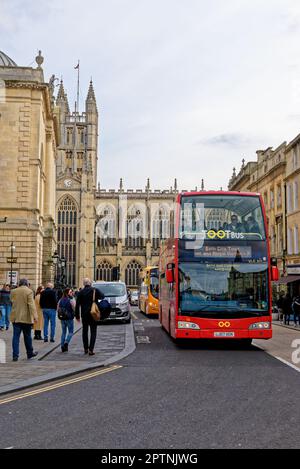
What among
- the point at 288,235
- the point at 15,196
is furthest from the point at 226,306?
the point at 288,235

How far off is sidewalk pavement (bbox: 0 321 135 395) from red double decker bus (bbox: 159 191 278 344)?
1880mm

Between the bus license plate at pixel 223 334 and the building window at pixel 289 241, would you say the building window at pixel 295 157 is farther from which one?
the bus license plate at pixel 223 334

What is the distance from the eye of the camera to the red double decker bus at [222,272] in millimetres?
Result: 13617

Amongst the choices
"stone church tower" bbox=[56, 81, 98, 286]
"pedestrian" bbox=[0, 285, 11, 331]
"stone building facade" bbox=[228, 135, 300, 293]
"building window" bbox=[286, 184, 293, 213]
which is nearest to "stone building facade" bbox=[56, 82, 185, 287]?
"stone church tower" bbox=[56, 81, 98, 286]

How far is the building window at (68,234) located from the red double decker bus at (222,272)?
210 ft

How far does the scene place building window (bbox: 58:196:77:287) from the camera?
77.2 metres

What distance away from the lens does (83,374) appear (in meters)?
9.95

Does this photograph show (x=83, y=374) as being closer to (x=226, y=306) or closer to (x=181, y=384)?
(x=181, y=384)

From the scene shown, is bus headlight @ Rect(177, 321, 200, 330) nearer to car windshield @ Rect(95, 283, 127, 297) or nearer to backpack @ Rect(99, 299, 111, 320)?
backpack @ Rect(99, 299, 111, 320)

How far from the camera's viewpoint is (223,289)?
13734 millimetres

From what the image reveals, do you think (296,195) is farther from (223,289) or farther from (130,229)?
(130,229)

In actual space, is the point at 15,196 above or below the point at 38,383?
above

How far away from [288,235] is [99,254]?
4793 centimetres

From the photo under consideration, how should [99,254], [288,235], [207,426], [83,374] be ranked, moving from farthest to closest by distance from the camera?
[99,254] < [288,235] < [83,374] < [207,426]
